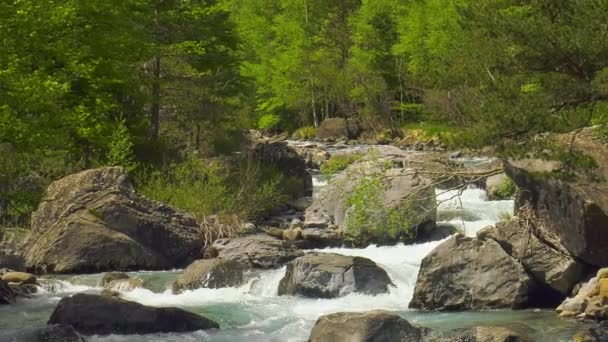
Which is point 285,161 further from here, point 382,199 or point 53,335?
point 53,335

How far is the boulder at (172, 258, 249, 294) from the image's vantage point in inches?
756

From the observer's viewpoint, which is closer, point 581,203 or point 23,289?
point 581,203

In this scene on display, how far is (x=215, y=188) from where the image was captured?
25.5 meters

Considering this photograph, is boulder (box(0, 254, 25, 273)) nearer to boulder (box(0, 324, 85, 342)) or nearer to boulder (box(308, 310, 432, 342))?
boulder (box(0, 324, 85, 342))

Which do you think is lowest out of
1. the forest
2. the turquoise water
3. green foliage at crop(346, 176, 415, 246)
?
the turquoise water

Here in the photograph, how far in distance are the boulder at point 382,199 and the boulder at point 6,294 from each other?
6.62 m


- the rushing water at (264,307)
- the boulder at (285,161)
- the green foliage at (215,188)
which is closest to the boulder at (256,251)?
the rushing water at (264,307)

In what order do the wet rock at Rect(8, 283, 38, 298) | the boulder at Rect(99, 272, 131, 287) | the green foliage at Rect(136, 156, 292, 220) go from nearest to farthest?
the wet rock at Rect(8, 283, 38, 298) < the boulder at Rect(99, 272, 131, 287) < the green foliage at Rect(136, 156, 292, 220)

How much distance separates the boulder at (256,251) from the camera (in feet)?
68.6

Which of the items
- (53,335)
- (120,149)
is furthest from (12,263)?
(53,335)

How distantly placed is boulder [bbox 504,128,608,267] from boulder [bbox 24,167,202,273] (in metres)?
8.59

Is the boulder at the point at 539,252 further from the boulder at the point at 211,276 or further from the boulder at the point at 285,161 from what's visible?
the boulder at the point at 285,161

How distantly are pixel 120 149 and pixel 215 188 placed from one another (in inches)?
115

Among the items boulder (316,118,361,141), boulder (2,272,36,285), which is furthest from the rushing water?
boulder (316,118,361,141)
